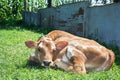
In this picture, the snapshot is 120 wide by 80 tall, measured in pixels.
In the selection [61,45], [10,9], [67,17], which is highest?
[61,45]

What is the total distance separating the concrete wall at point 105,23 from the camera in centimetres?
1158

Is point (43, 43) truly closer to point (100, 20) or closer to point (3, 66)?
point (3, 66)

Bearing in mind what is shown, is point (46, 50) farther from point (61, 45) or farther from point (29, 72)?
point (29, 72)

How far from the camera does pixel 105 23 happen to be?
485 inches

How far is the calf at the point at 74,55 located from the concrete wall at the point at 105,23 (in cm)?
350

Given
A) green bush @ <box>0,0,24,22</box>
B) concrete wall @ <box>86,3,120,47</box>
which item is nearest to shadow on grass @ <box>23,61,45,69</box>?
concrete wall @ <box>86,3,120,47</box>

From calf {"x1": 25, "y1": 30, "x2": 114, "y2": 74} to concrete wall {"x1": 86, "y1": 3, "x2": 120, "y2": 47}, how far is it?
350cm

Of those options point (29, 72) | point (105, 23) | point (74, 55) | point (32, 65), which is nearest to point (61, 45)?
point (74, 55)

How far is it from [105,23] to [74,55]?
16.0 feet

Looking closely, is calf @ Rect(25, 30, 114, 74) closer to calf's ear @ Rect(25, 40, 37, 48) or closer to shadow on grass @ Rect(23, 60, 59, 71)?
shadow on grass @ Rect(23, 60, 59, 71)

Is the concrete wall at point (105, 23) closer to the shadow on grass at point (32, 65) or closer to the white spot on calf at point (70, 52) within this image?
the shadow on grass at point (32, 65)

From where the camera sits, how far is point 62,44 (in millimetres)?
8086

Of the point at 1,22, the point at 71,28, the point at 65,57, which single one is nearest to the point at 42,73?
the point at 65,57

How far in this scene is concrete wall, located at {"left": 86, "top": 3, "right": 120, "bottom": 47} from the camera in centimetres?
1158
